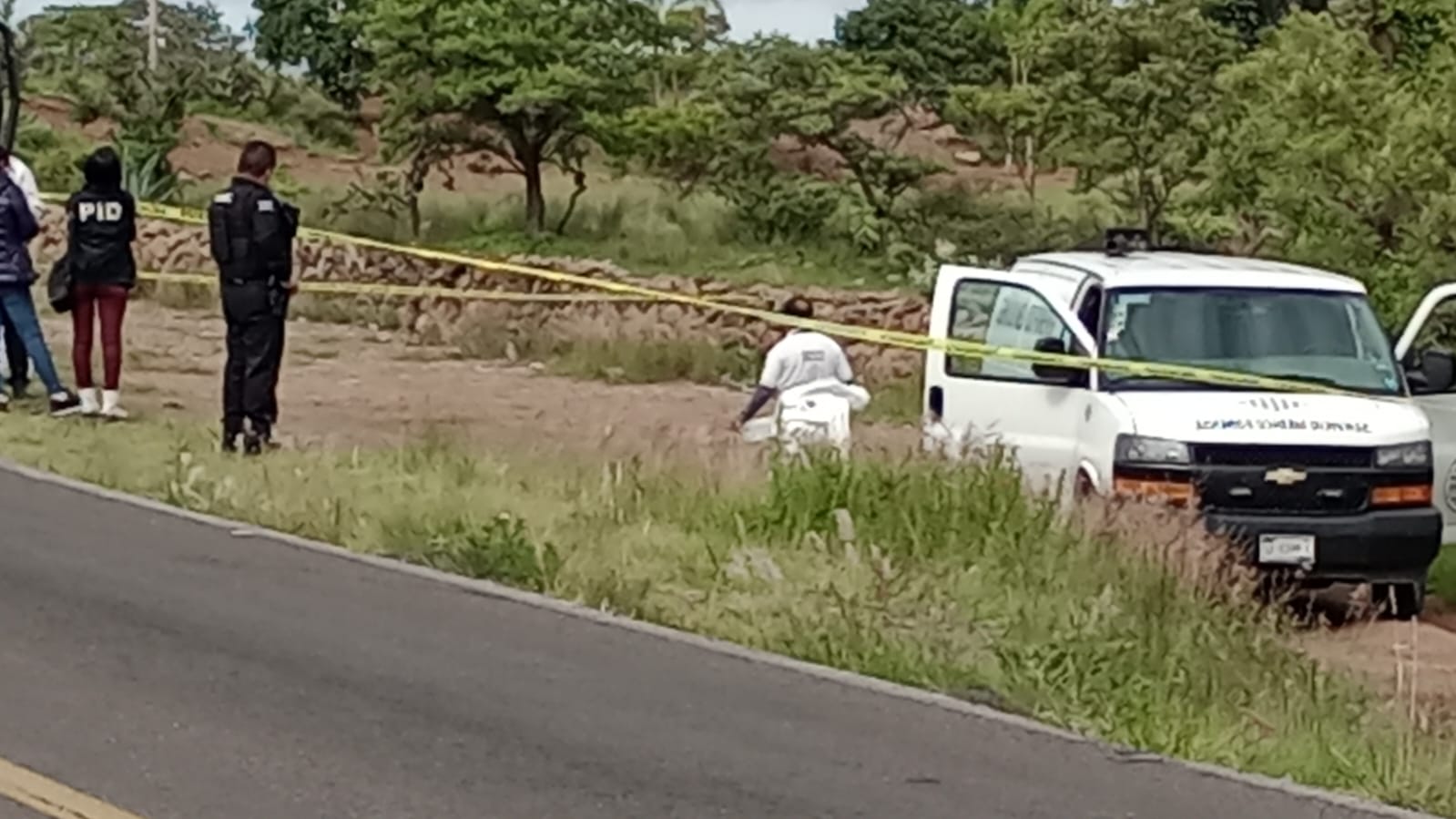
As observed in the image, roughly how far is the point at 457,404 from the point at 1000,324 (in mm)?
8150

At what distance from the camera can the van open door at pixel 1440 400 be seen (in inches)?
518

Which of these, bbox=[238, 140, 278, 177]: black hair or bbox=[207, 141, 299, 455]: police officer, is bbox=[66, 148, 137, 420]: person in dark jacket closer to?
bbox=[207, 141, 299, 455]: police officer

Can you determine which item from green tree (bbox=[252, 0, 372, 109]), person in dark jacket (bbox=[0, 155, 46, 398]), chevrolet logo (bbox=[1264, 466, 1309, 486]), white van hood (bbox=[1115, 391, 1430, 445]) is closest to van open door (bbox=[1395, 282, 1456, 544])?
white van hood (bbox=[1115, 391, 1430, 445])

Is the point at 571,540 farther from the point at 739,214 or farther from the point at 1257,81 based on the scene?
the point at 739,214

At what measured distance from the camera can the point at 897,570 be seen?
34.6ft

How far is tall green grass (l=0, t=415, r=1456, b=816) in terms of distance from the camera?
28.1ft

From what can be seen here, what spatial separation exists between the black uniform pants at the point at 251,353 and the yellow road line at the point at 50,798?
6765mm

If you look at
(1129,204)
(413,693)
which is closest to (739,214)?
(1129,204)

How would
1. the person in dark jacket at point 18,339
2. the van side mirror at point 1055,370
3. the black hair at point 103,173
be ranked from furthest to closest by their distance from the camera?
the person in dark jacket at point 18,339 → the black hair at point 103,173 → the van side mirror at point 1055,370

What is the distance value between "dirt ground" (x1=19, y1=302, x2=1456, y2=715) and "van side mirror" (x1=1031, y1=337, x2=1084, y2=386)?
4.24 ft

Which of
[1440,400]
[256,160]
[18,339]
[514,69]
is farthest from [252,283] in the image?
[514,69]

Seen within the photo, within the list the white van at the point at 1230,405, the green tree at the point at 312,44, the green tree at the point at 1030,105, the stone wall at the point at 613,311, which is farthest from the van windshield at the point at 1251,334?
the green tree at the point at 312,44

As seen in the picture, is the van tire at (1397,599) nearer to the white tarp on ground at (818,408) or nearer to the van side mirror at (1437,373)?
the van side mirror at (1437,373)

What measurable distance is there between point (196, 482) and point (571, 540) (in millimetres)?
2434
